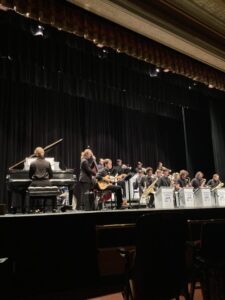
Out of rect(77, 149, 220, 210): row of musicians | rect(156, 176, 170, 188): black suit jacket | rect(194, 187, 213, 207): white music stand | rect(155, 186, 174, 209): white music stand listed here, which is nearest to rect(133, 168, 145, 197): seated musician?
rect(77, 149, 220, 210): row of musicians

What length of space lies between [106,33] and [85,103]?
7.14 m

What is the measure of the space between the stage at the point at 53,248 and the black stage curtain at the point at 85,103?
385 cm

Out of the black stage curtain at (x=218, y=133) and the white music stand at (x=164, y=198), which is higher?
the black stage curtain at (x=218, y=133)

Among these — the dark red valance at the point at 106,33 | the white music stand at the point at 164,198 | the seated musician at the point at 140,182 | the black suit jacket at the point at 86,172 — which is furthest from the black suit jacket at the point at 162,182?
the white music stand at the point at 164,198

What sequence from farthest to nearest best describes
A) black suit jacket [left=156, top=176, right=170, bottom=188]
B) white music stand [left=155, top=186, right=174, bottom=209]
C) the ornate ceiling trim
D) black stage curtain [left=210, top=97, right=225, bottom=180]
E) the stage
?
black stage curtain [left=210, top=97, right=225, bottom=180]
black suit jacket [left=156, top=176, right=170, bottom=188]
white music stand [left=155, top=186, right=174, bottom=209]
the ornate ceiling trim
the stage

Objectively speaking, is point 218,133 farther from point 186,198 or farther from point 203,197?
point 186,198

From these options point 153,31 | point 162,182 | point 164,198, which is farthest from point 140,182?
point 153,31

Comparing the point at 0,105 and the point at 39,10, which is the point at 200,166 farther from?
the point at 39,10

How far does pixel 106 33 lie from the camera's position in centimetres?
383

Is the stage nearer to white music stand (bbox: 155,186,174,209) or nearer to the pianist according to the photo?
white music stand (bbox: 155,186,174,209)

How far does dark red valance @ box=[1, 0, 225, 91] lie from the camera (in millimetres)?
3225

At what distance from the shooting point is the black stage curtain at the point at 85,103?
7029mm

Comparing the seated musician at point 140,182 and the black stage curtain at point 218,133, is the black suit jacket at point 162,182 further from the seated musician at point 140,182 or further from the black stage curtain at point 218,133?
the black stage curtain at point 218,133

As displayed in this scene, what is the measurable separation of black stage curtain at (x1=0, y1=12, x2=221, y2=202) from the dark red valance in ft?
7.19
